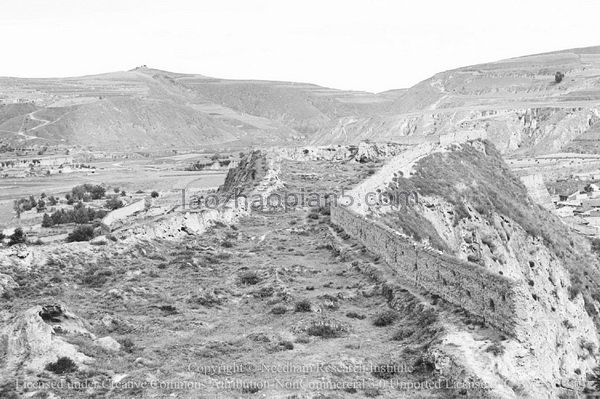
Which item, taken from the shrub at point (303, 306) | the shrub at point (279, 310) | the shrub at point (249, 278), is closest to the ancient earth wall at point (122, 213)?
the shrub at point (249, 278)

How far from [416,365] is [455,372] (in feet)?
3.74

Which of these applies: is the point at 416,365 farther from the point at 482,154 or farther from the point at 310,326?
the point at 482,154

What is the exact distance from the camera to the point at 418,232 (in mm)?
33500

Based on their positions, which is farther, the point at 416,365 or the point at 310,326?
the point at 310,326

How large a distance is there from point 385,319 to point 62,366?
7.72 metres

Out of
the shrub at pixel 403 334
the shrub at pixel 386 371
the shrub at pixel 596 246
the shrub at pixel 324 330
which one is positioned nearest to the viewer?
the shrub at pixel 386 371

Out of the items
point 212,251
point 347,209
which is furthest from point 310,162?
point 212,251

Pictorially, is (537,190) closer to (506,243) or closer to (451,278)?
(506,243)

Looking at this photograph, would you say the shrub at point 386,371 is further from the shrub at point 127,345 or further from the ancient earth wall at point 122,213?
the ancient earth wall at point 122,213

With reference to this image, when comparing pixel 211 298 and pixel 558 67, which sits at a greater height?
pixel 558 67

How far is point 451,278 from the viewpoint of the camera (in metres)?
16.5

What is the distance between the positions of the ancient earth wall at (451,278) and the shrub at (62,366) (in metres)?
8.44

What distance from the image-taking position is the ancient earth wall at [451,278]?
14.0 metres

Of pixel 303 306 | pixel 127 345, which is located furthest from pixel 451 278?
pixel 127 345
